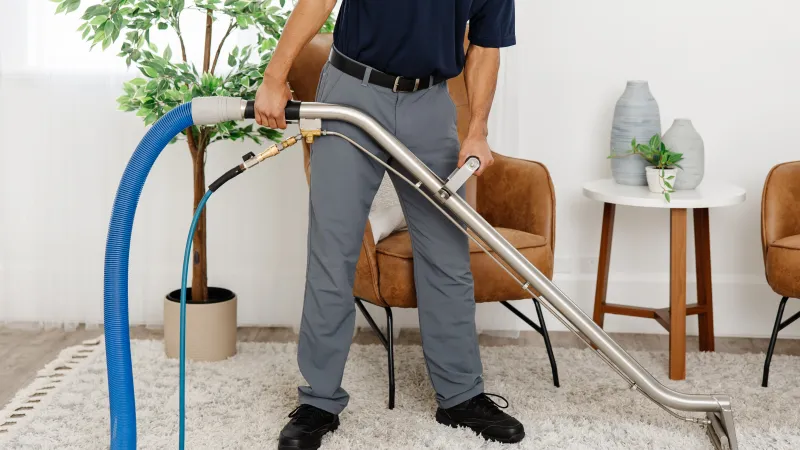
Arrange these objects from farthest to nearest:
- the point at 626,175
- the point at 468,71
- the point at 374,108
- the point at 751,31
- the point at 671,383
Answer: the point at 751,31, the point at 626,175, the point at 671,383, the point at 468,71, the point at 374,108

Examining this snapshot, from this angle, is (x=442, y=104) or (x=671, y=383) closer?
(x=442, y=104)

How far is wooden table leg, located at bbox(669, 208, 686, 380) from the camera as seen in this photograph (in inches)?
107

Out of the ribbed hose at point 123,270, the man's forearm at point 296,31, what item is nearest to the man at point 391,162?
the man's forearm at point 296,31

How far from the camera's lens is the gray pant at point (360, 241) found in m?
2.13

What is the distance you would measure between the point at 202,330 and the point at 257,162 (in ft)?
3.68

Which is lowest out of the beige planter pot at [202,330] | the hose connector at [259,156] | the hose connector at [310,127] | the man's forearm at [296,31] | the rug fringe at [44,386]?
the rug fringe at [44,386]

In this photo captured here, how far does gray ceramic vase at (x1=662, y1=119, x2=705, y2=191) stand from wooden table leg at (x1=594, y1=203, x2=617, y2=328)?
24 centimetres

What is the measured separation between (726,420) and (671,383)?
574 millimetres

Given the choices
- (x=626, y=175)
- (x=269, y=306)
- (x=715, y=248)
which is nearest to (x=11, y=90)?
(x=269, y=306)

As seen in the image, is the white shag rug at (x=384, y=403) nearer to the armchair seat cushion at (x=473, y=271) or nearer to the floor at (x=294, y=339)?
the floor at (x=294, y=339)

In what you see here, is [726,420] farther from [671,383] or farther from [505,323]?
[505,323]

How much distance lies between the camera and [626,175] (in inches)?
116

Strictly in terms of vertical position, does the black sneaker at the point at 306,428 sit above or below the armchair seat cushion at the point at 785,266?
below

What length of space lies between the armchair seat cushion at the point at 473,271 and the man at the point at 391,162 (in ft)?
0.25
